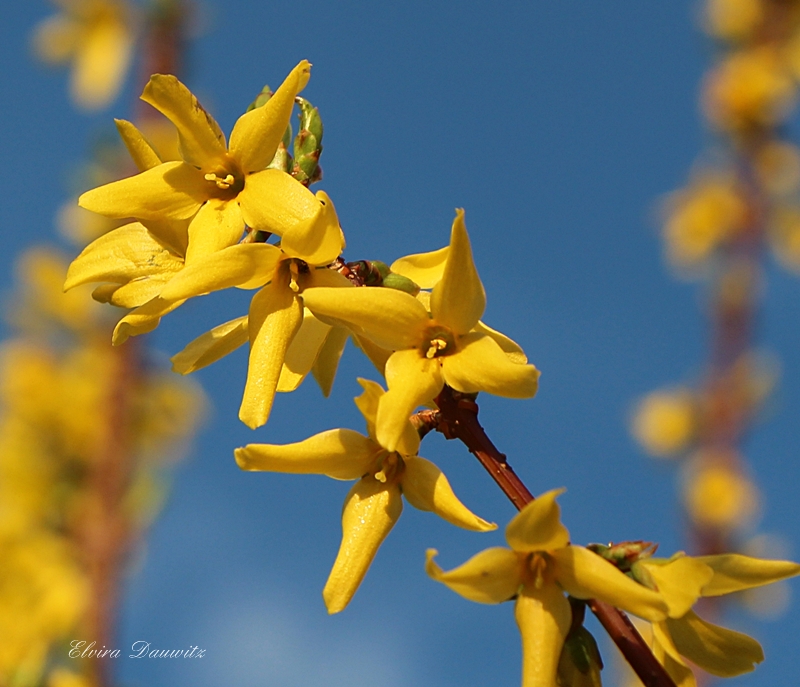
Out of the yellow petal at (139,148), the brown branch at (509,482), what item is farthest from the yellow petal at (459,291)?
the yellow petal at (139,148)

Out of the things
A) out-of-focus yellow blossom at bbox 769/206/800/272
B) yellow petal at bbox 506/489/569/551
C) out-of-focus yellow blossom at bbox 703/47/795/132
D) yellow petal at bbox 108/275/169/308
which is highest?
out-of-focus yellow blossom at bbox 703/47/795/132

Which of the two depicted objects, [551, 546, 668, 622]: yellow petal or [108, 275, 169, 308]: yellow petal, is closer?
[551, 546, 668, 622]: yellow petal

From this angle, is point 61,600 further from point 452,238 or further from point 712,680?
point 452,238

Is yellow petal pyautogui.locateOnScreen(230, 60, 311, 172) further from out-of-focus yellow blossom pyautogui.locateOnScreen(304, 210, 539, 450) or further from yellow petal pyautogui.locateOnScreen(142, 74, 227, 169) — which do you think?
out-of-focus yellow blossom pyautogui.locateOnScreen(304, 210, 539, 450)

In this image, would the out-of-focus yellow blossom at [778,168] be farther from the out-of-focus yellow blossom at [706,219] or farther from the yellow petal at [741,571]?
the yellow petal at [741,571]

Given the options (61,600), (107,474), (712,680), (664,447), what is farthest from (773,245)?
(61,600)

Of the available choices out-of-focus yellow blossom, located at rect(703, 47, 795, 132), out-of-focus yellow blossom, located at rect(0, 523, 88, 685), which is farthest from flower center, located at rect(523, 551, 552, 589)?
out-of-focus yellow blossom, located at rect(703, 47, 795, 132)

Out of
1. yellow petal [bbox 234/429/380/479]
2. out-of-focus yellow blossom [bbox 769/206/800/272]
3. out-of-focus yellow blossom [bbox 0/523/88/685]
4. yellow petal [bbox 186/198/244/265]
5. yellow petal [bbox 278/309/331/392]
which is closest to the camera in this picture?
yellow petal [bbox 234/429/380/479]

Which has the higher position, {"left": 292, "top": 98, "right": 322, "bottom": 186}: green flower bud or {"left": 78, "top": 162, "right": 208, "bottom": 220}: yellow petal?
{"left": 292, "top": 98, "right": 322, "bottom": 186}: green flower bud

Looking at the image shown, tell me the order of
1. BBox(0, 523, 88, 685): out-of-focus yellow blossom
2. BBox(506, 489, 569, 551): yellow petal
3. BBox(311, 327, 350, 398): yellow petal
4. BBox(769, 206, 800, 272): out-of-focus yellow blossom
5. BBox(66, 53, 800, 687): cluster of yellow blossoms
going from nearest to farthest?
BBox(506, 489, 569, 551): yellow petal
BBox(66, 53, 800, 687): cluster of yellow blossoms
BBox(311, 327, 350, 398): yellow petal
BBox(0, 523, 88, 685): out-of-focus yellow blossom
BBox(769, 206, 800, 272): out-of-focus yellow blossom
